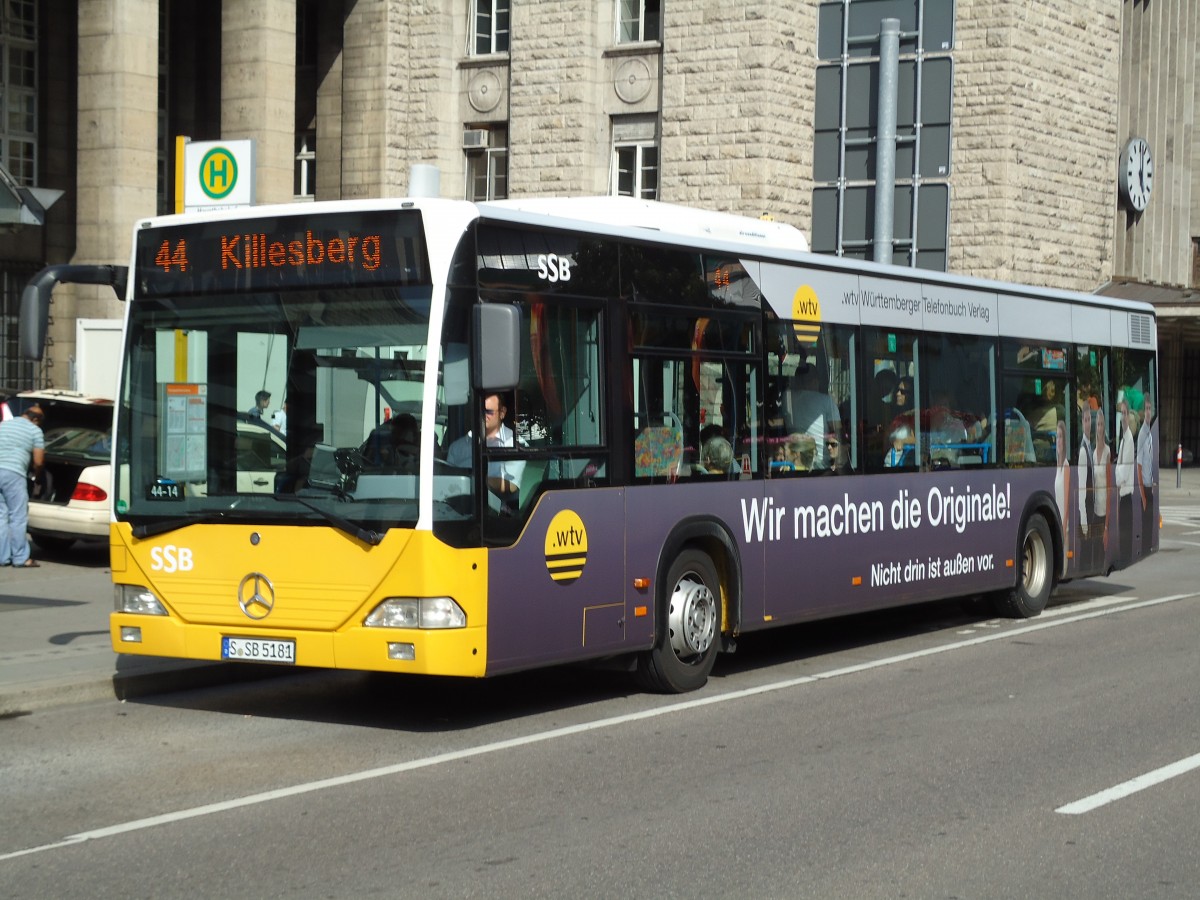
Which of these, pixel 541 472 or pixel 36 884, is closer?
pixel 36 884

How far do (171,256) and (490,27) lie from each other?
25.8 metres

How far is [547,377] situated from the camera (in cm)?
1016

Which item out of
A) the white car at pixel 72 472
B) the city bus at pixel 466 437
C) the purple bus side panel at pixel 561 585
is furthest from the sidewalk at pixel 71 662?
the purple bus side panel at pixel 561 585

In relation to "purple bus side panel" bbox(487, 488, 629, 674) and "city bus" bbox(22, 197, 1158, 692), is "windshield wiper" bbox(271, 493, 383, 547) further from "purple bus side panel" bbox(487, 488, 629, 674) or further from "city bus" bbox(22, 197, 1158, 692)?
"purple bus side panel" bbox(487, 488, 629, 674)

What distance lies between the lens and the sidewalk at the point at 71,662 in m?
10.8

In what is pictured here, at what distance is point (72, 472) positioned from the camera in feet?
61.8

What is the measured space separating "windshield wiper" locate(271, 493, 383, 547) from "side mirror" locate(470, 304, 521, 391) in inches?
40.2

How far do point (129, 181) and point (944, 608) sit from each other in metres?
17.7

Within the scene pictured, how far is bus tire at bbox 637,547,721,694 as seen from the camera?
11.2m

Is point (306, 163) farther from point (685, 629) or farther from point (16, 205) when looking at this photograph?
point (685, 629)

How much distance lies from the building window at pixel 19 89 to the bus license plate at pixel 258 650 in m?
27.5

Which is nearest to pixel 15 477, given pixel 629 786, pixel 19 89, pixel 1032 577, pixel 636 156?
pixel 1032 577

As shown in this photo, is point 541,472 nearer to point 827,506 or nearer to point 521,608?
point 521,608

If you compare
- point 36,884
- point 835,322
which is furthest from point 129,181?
point 36,884
